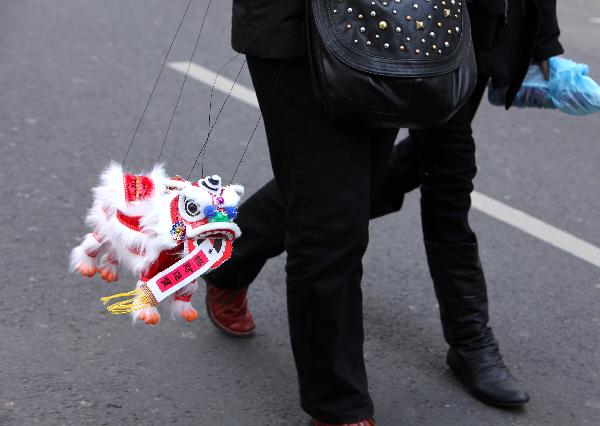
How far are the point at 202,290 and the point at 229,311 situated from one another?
0.32m

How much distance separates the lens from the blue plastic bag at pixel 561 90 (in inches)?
119

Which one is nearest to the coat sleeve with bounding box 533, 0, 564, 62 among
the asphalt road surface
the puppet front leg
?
the asphalt road surface

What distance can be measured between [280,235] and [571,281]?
1.43 meters

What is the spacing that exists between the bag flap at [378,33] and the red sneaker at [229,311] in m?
1.11

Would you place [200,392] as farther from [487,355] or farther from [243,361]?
[487,355]

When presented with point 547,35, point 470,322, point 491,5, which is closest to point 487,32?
point 491,5

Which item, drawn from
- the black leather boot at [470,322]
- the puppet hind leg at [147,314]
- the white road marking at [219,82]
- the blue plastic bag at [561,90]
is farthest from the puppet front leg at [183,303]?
the white road marking at [219,82]

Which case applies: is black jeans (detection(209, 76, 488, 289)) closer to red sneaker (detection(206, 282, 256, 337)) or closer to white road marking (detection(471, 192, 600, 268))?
red sneaker (detection(206, 282, 256, 337))

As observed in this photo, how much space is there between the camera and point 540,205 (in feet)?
15.1

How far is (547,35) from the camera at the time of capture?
2.95 m

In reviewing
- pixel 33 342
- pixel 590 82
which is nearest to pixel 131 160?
pixel 33 342

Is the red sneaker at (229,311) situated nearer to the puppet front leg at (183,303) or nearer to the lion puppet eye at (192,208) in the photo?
the puppet front leg at (183,303)

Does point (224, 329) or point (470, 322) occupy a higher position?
point (470, 322)

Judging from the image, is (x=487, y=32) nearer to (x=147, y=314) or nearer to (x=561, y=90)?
(x=561, y=90)
